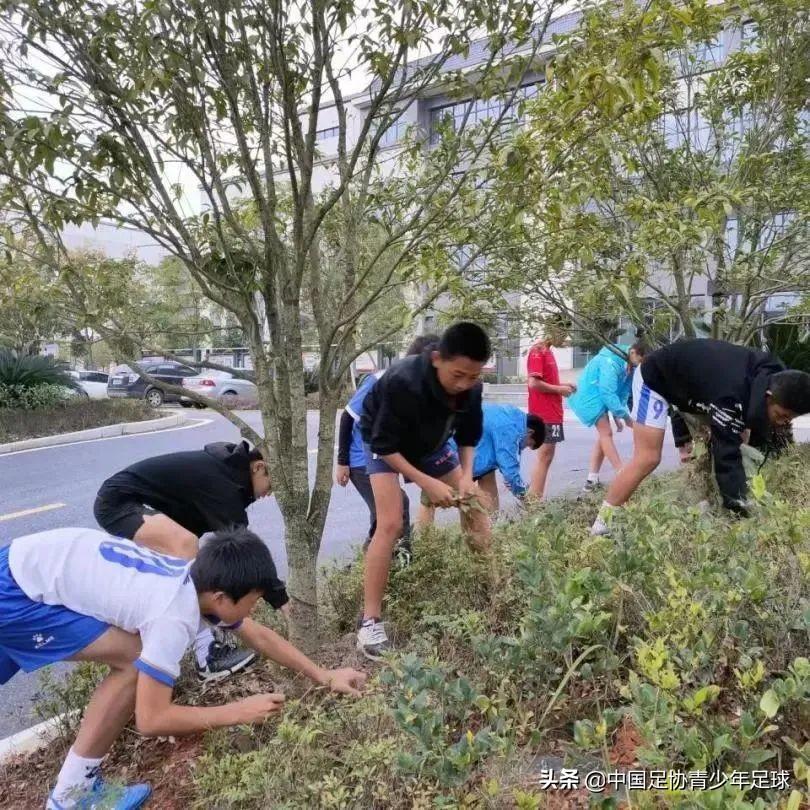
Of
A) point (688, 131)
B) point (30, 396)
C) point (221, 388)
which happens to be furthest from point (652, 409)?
point (221, 388)

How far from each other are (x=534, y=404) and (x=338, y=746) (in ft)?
15.8

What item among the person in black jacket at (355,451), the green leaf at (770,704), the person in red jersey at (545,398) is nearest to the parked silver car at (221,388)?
the person in red jersey at (545,398)

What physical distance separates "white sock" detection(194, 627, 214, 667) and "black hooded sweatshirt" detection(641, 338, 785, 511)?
258 cm

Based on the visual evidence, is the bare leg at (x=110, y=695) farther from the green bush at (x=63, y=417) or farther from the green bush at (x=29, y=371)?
the green bush at (x=29, y=371)

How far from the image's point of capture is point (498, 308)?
543cm

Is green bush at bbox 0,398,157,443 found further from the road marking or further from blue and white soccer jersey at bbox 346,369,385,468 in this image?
blue and white soccer jersey at bbox 346,369,385,468

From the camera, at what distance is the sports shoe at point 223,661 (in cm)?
297

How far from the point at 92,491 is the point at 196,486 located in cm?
584

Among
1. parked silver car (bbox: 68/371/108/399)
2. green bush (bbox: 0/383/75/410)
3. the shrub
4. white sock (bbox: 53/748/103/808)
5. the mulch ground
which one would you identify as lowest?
parked silver car (bbox: 68/371/108/399)

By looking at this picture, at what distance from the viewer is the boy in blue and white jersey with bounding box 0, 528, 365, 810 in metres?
A: 2.29

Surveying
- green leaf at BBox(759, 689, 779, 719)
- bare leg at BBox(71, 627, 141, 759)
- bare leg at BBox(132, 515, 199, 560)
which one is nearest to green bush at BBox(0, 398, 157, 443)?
bare leg at BBox(132, 515, 199, 560)

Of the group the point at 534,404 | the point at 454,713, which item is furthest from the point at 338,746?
the point at 534,404

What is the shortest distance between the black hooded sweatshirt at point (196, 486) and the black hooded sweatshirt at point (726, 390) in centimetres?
241

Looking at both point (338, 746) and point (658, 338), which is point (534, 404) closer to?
point (658, 338)
